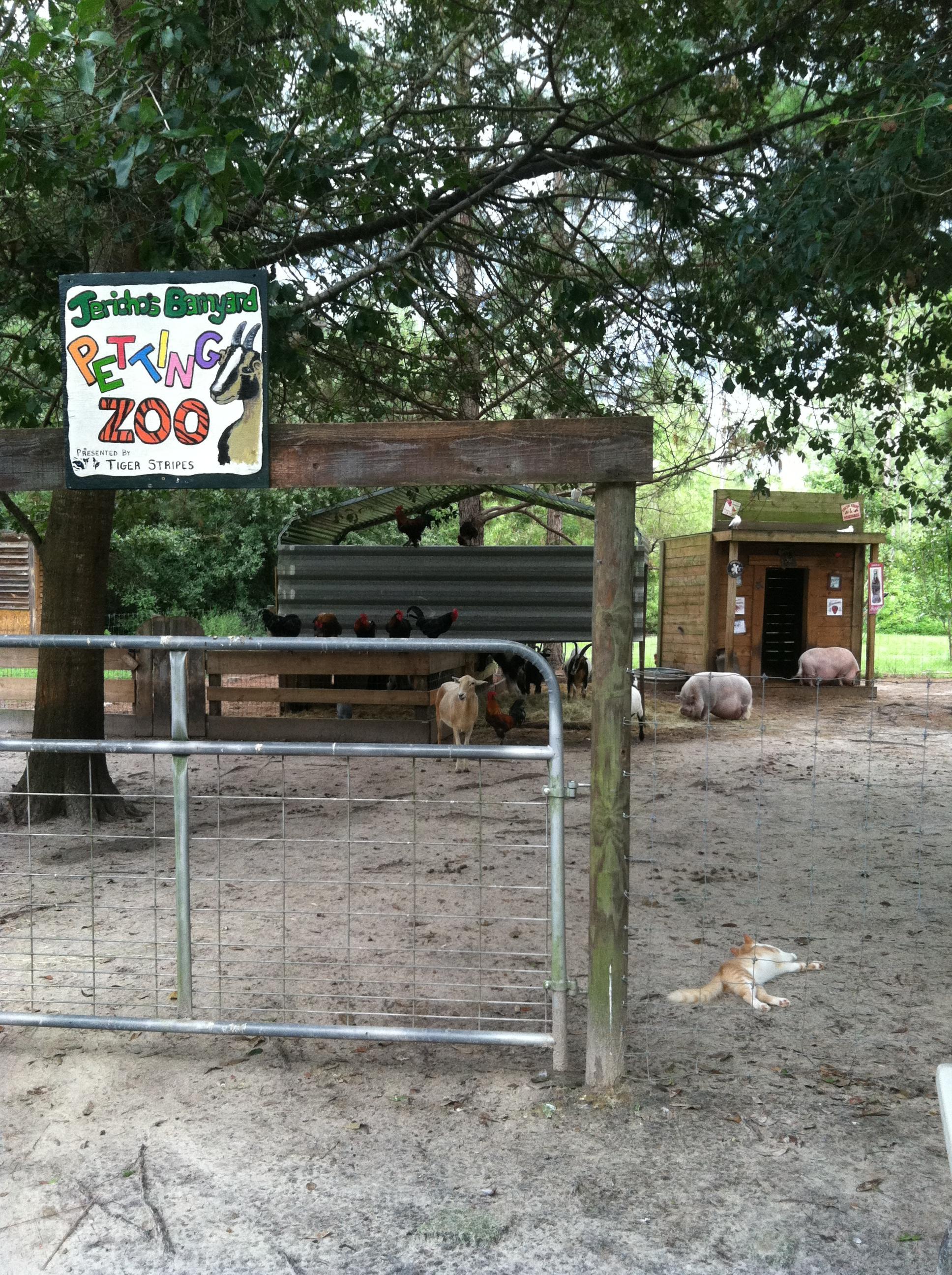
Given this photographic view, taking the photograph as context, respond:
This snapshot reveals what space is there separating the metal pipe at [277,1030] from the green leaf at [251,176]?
3.11 m

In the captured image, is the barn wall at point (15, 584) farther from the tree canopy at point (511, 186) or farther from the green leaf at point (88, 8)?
the green leaf at point (88, 8)

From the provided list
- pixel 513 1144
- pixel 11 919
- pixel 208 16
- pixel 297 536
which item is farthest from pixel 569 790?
pixel 297 536

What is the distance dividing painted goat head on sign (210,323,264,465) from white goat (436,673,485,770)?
5.78m

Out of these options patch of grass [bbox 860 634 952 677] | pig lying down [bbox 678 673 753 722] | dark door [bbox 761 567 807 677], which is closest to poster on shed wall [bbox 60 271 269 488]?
pig lying down [bbox 678 673 753 722]

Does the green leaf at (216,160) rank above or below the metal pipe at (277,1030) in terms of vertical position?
above

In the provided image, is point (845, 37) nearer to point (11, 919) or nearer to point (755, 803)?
Result: point (755, 803)

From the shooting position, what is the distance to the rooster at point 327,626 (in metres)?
11.7

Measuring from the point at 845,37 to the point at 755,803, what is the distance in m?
5.33

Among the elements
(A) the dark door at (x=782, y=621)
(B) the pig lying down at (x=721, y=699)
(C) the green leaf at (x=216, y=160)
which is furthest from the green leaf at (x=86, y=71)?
(A) the dark door at (x=782, y=621)

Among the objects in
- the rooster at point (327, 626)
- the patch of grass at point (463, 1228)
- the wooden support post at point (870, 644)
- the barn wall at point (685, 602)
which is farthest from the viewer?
the barn wall at point (685, 602)

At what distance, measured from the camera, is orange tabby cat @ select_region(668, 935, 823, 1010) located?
4180mm

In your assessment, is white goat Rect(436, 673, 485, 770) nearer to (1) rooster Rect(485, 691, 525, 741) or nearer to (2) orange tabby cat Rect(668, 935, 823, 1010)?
(1) rooster Rect(485, 691, 525, 741)

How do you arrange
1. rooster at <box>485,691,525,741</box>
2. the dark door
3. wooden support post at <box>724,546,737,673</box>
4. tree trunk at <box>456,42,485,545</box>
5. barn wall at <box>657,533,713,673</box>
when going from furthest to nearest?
1. the dark door
2. barn wall at <box>657,533,713,673</box>
3. wooden support post at <box>724,546,737,673</box>
4. rooster at <box>485,691,525,741</box>
5. tree trunk at <box>456,42,485,545</box>

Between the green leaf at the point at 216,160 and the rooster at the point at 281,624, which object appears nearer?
the green leaf at the point at 216,160
